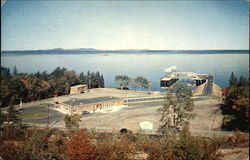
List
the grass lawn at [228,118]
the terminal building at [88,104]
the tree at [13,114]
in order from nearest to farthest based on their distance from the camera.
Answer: the terminal building at [88,104], the tree at [13,114], the grass lawn at [228,118]

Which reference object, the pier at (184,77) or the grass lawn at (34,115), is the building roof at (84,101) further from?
the pier at (184,77)

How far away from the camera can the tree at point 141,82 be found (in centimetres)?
350

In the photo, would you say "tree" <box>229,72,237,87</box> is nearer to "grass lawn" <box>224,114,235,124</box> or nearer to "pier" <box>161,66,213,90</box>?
"pier" <box>161,66,213,90</box>

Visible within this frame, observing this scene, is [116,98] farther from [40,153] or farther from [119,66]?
[40,153]

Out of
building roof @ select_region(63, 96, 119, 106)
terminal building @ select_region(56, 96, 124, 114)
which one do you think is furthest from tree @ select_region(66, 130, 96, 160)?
building roof @ select_region(63, 96, 119, 106)

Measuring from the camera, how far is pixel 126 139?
383cm

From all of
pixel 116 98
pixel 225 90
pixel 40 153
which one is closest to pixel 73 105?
pixel 116 98

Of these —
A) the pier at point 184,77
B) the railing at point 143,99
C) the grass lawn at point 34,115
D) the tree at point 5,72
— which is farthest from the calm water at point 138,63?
the grass lawn at point 34,115

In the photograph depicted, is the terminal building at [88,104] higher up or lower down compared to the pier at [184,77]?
lower down

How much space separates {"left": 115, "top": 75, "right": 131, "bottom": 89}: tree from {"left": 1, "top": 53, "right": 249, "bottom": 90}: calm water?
0.07 meters

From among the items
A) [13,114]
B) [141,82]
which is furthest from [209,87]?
[13,114]

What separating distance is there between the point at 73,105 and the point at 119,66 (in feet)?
3.21

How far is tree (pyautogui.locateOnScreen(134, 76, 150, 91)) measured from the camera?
11.5ft

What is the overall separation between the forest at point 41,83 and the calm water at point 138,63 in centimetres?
10
